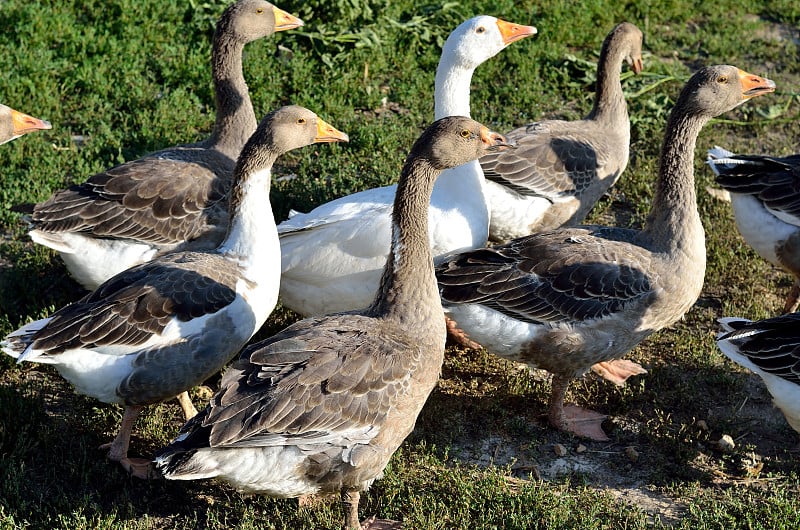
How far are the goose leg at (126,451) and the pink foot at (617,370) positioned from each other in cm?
324

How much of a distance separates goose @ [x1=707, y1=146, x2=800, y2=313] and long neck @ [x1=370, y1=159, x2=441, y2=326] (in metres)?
3.33

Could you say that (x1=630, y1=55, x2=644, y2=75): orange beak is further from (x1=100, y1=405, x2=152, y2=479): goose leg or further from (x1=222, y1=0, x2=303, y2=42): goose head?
(x1=100, y1=405, x2=152, y2=479): goose leg

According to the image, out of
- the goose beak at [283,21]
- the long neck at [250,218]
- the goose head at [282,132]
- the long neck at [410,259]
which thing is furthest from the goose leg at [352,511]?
the goose beak at [283,21]

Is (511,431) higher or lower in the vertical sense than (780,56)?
lower

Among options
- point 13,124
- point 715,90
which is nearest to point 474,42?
point 715,90

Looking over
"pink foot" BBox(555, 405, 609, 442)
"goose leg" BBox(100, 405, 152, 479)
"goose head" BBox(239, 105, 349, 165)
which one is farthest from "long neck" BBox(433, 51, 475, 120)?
"goose leg" BBox(100, 405, 152, 479)

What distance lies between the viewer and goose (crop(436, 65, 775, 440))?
632 centimetres

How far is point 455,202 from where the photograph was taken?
7.06 metres

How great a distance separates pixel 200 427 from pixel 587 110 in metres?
6.59

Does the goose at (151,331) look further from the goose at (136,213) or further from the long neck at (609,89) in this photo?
the long neck at (609,89)

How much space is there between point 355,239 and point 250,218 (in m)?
0.81

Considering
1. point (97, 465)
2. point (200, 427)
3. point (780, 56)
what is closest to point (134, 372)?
point (97, 465)

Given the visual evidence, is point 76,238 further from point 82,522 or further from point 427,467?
point 427,467

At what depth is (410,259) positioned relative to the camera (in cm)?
546
